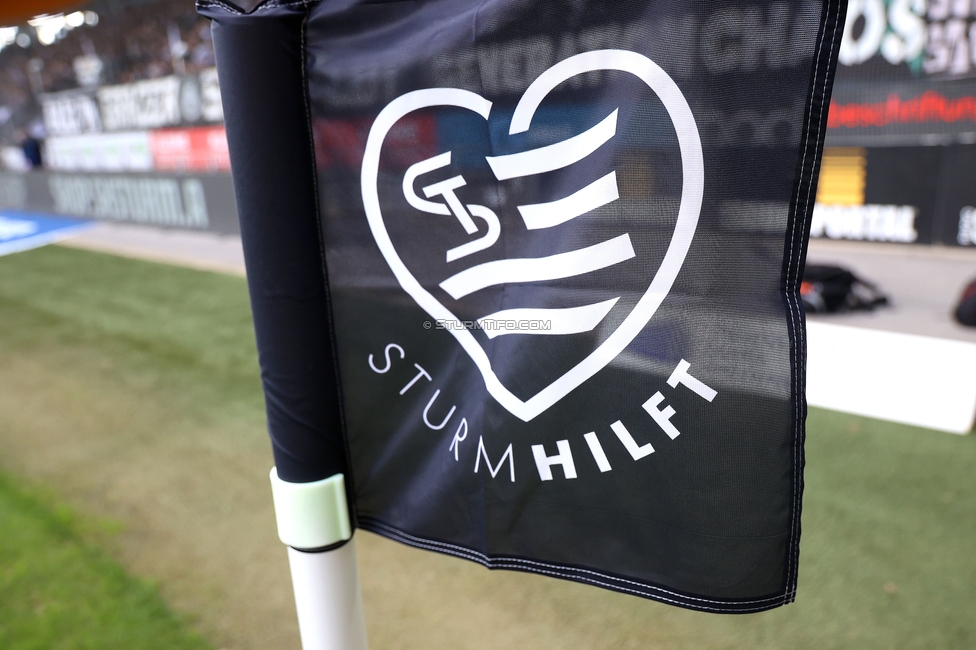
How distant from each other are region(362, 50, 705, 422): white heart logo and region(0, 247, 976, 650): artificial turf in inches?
54.6

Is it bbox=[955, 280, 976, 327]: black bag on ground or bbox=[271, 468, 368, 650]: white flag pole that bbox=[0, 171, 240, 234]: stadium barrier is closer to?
bbox=[955, 280, 976, 327]: black bag on ground

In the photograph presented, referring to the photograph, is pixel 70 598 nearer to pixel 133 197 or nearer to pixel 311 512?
pixel 311 512

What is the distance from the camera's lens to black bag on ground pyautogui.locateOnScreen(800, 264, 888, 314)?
16.3 feet

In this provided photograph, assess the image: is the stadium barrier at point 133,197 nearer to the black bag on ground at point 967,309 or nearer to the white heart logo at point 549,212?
the black bag on ground at point 967,309

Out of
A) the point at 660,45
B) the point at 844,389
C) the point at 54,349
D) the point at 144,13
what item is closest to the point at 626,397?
the point at 660,45

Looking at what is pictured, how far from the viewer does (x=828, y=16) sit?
33.7 inches

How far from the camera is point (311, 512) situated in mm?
1282

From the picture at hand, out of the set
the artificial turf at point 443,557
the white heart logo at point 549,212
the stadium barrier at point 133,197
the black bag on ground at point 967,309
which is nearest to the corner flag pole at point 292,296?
the white heart logo at point 549,212

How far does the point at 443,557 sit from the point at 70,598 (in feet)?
4.16

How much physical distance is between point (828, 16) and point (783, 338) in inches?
16.0

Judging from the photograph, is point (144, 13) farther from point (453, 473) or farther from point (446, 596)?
point (453, 473)

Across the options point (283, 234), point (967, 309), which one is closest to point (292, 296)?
point (283, 234)
